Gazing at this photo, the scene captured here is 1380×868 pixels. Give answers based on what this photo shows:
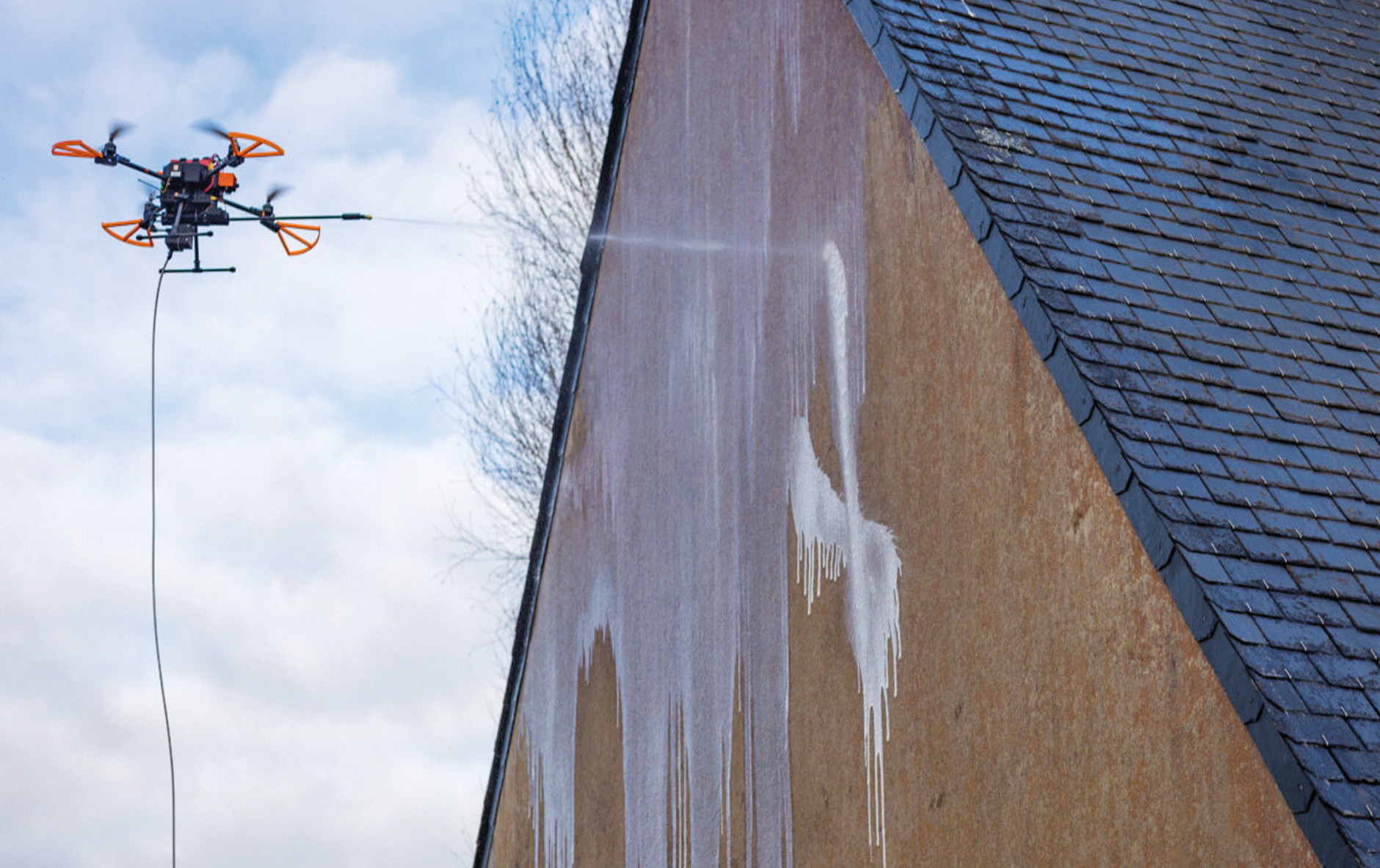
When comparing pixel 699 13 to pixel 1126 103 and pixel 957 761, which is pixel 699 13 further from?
pixel 957 761

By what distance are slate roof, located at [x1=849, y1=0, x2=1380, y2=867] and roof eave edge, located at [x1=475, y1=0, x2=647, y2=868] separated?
13.2 ft

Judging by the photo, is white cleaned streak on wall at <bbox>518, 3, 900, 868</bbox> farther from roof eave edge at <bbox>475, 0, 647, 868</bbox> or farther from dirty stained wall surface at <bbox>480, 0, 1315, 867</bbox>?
roof eave edge at <bbox>475, 0, 647, 868</bbox>

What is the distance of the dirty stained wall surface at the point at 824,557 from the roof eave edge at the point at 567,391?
18 cm

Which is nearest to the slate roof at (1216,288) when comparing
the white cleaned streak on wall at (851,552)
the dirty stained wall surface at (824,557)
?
the dirty stained wall surface at (824,557)

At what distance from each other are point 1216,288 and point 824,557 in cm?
240

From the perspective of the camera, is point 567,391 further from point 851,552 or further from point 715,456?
point 851,552

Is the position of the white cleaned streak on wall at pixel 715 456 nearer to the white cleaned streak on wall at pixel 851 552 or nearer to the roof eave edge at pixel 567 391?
the white cleaned streak on wall at pixel 851 552

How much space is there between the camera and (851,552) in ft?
23.6

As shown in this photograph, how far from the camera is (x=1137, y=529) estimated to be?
4938 mm

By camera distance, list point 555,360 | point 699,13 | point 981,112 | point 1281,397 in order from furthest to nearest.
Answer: point 555,360
point 699,13
point 981,112
point 1281,397

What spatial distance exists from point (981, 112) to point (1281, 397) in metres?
1.84

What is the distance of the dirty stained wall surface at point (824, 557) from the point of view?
5180mm

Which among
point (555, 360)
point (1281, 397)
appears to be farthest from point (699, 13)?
point (555, 360)

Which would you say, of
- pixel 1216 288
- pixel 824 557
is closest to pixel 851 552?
pixel 824 557
